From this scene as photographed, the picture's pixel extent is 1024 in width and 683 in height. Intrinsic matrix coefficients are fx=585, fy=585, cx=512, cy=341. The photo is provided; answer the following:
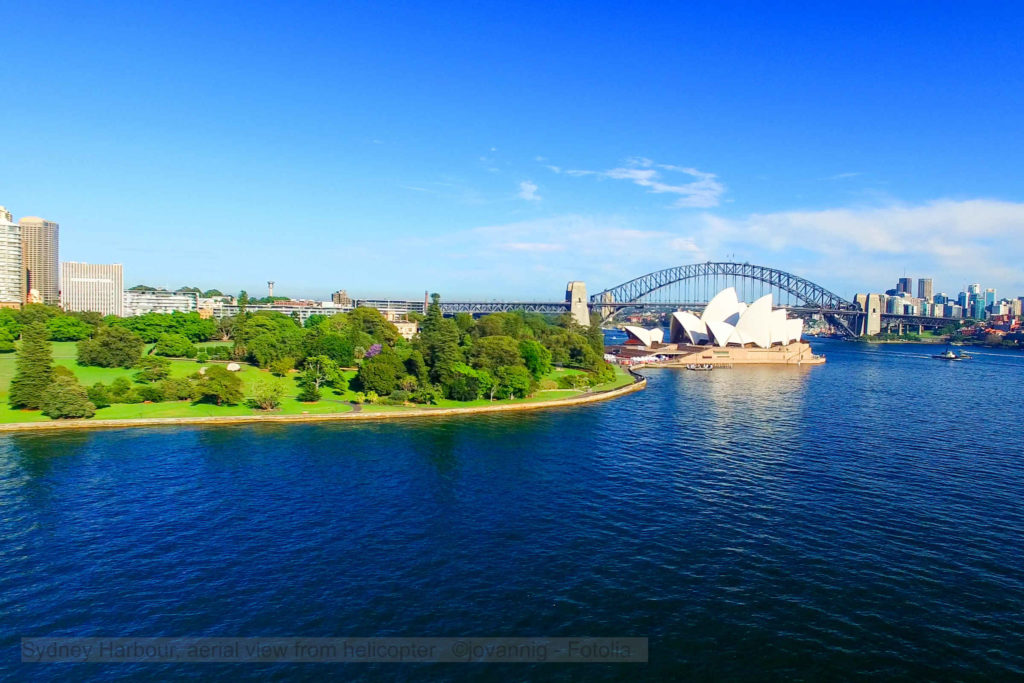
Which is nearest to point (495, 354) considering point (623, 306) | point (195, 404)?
point (195, 404)

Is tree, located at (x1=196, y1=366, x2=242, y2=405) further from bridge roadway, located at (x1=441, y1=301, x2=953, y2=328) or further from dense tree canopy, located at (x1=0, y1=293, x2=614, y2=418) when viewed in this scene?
bridge roadway, located at (x1=441, y1=301, x2=953, y2=328)

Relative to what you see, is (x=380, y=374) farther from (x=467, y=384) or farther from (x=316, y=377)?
(x=467, y=384)

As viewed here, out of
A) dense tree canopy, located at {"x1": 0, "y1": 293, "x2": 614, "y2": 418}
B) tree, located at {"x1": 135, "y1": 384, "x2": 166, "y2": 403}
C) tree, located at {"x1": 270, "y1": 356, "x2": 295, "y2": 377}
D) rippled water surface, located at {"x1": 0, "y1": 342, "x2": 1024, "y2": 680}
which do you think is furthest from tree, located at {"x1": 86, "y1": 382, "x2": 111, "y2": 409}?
tree, located at {"x1": 270, "y1": 356, "x2": 295, "y2": 377}

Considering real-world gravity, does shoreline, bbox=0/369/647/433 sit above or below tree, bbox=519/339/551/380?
below

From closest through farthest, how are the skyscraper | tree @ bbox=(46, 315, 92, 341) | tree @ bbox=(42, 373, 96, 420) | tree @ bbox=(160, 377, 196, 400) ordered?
tree @ bbox=(42, 373, 96, 420)
tree @ bbox=(160, 377, 196, 400)
tree @ bbox=(46, 315, 92, 341)
the skyscraper

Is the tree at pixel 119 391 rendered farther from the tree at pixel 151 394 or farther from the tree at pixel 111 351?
the tree at pixel 111 351

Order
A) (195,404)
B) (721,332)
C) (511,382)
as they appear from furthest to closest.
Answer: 1. (721,332)
2. (511,382)
3. (195,404)
